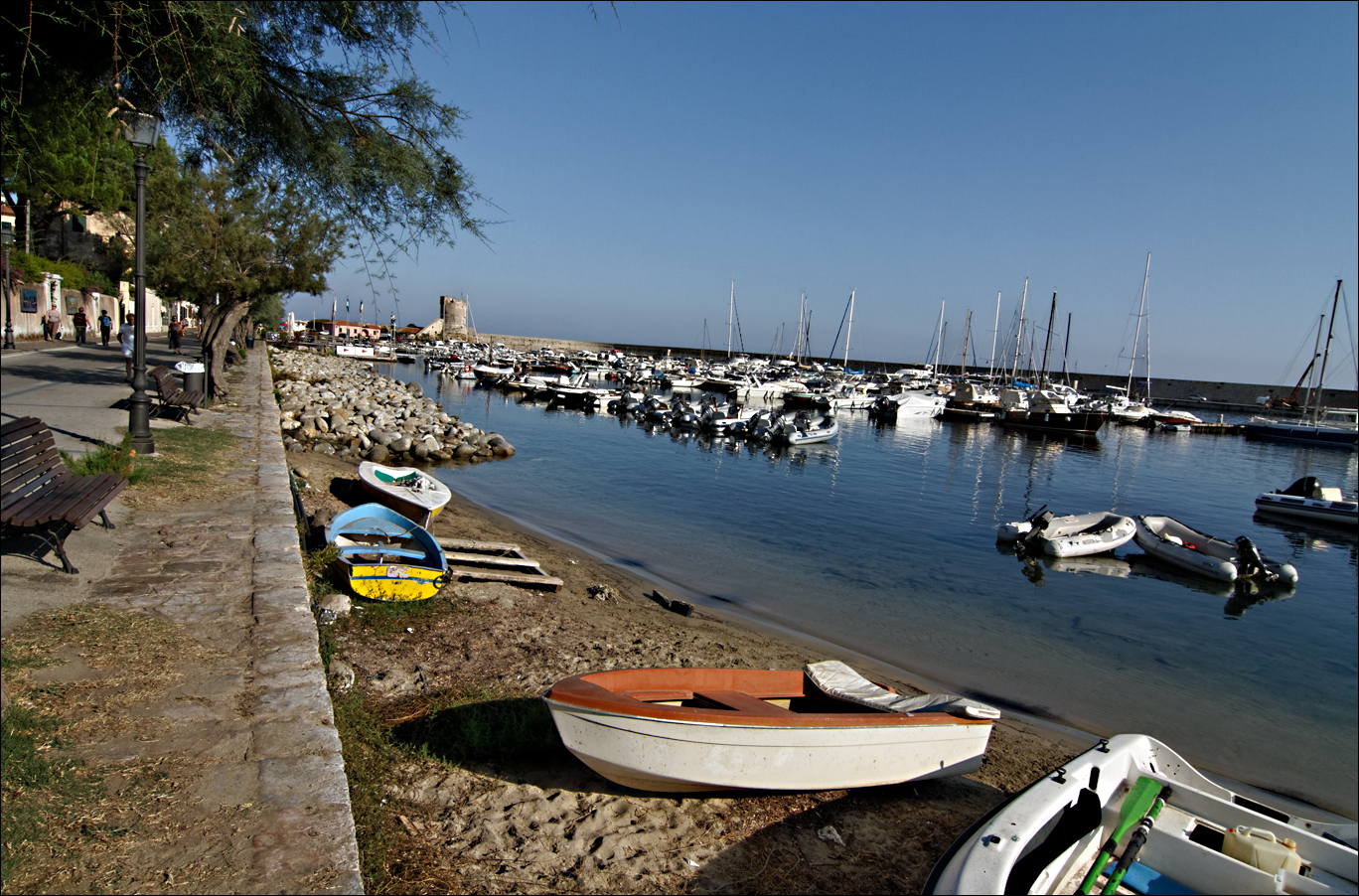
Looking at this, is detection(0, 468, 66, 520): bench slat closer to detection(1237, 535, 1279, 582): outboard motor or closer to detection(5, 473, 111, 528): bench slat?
detection(5, 473, 111, 528): bench slat

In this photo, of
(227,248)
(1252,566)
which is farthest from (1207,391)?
(227,248)

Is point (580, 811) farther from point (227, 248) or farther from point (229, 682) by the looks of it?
point (227, 248)

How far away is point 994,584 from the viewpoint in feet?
48.0

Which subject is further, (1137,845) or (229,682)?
(229,682)

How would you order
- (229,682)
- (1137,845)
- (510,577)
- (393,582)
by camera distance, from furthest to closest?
(510,577) < (393,582) < (229,682) < (1137,845)

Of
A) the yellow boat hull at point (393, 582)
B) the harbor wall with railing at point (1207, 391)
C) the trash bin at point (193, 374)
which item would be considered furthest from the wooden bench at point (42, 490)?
the harbor wall with railing at point (1207, 391)

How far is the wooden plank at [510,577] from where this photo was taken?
930 cm

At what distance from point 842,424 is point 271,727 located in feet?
157

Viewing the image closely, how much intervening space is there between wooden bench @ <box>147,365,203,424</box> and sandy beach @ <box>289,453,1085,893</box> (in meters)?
9.28

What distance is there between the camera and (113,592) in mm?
5750

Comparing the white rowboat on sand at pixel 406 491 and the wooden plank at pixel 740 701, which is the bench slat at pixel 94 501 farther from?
the white rowboat on sand at pixel 406 491

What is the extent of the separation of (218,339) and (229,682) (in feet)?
54.9

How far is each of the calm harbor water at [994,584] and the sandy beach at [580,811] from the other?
95.8 inches

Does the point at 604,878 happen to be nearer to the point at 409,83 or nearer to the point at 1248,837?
the point at 1248,837
